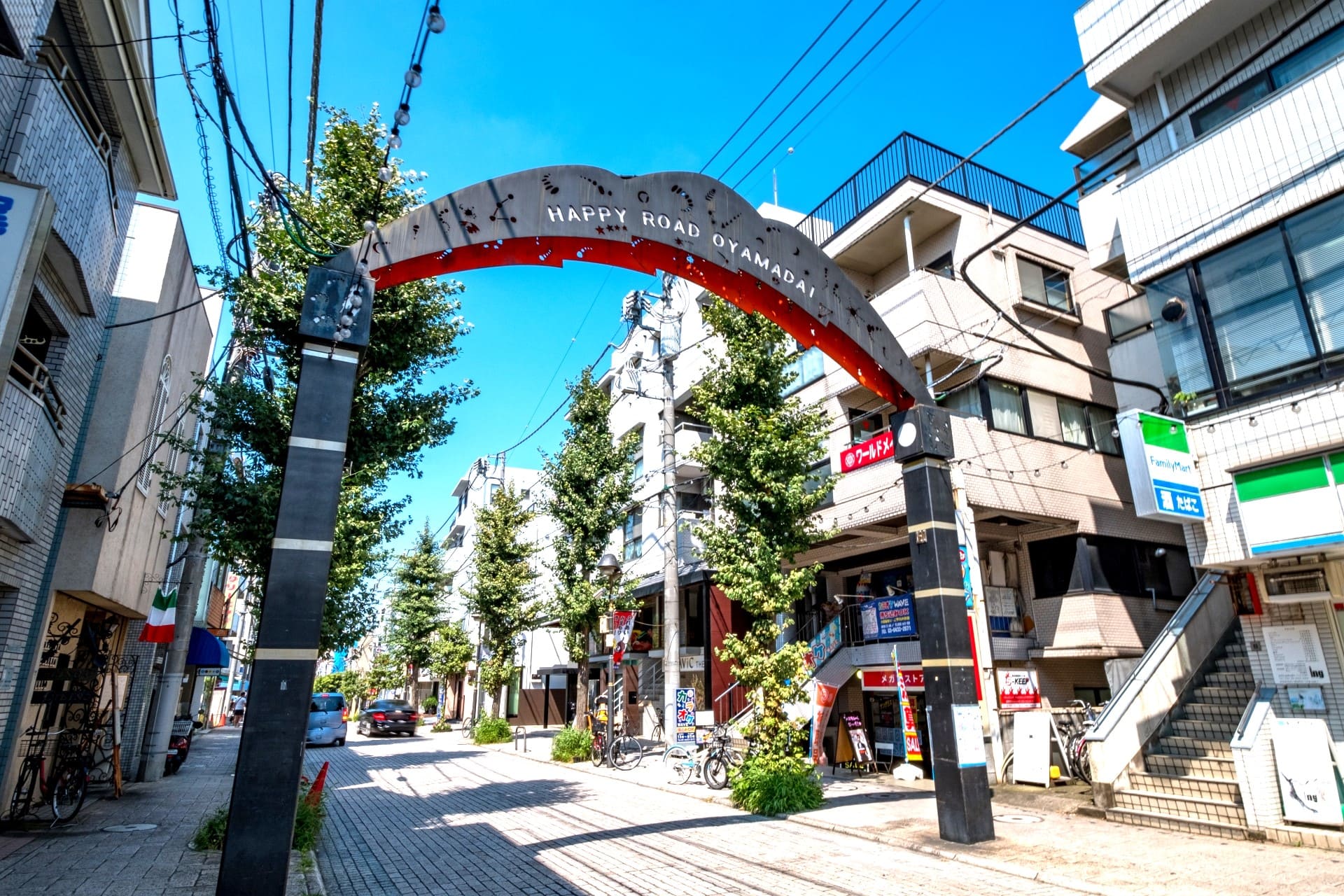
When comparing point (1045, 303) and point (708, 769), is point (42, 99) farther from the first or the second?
point (1045, 303)

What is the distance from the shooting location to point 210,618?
1094 inches

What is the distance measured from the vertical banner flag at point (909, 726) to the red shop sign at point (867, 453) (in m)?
4.23

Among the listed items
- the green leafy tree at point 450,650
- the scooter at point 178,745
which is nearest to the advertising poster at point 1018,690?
the scooter at point 178,745

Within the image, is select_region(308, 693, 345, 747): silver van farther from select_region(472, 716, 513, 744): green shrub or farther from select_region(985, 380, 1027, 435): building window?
select_region(985, 380, 1027, 435): building window

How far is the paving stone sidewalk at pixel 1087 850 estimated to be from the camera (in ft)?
23.1

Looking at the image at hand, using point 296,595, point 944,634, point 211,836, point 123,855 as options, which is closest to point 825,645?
point 944,634

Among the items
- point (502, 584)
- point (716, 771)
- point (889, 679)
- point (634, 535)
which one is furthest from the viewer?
point (634, 535)

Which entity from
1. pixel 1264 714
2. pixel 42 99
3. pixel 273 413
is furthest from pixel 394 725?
pixel 1264 714

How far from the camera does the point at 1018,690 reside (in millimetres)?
15305

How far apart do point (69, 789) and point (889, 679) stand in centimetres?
1538

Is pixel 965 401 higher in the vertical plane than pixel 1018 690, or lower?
Result: higher

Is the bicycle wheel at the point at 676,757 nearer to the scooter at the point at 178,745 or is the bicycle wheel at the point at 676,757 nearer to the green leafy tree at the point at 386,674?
the scooter at the point at 178,745

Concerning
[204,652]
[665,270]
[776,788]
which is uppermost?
[665,270]

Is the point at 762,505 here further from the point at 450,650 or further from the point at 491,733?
the point at 450,650
